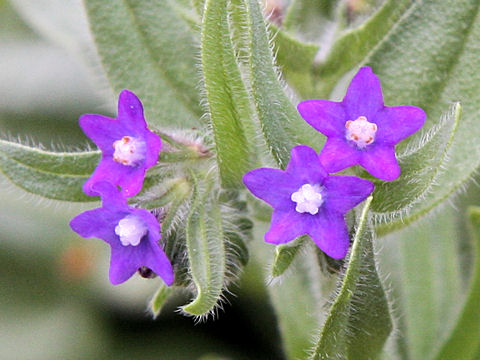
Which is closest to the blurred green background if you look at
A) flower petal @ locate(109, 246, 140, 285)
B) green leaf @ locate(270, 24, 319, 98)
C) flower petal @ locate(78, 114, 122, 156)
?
green leaf @ locate(270, 24, 319, 98)

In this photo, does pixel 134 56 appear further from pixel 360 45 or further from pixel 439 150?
pixel 439 150

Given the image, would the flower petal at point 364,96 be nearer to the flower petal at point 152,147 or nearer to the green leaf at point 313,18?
the flower petal at point 152,147

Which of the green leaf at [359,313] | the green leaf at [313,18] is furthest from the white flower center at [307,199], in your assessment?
the green leaf at [313,18]

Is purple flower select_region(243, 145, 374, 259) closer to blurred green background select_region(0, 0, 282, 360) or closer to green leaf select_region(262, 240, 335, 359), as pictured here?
green leaf select_region(262, 240, 335, 359)

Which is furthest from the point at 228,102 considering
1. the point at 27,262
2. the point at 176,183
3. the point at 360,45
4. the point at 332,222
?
the point at 27,262

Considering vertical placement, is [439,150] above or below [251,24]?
below
